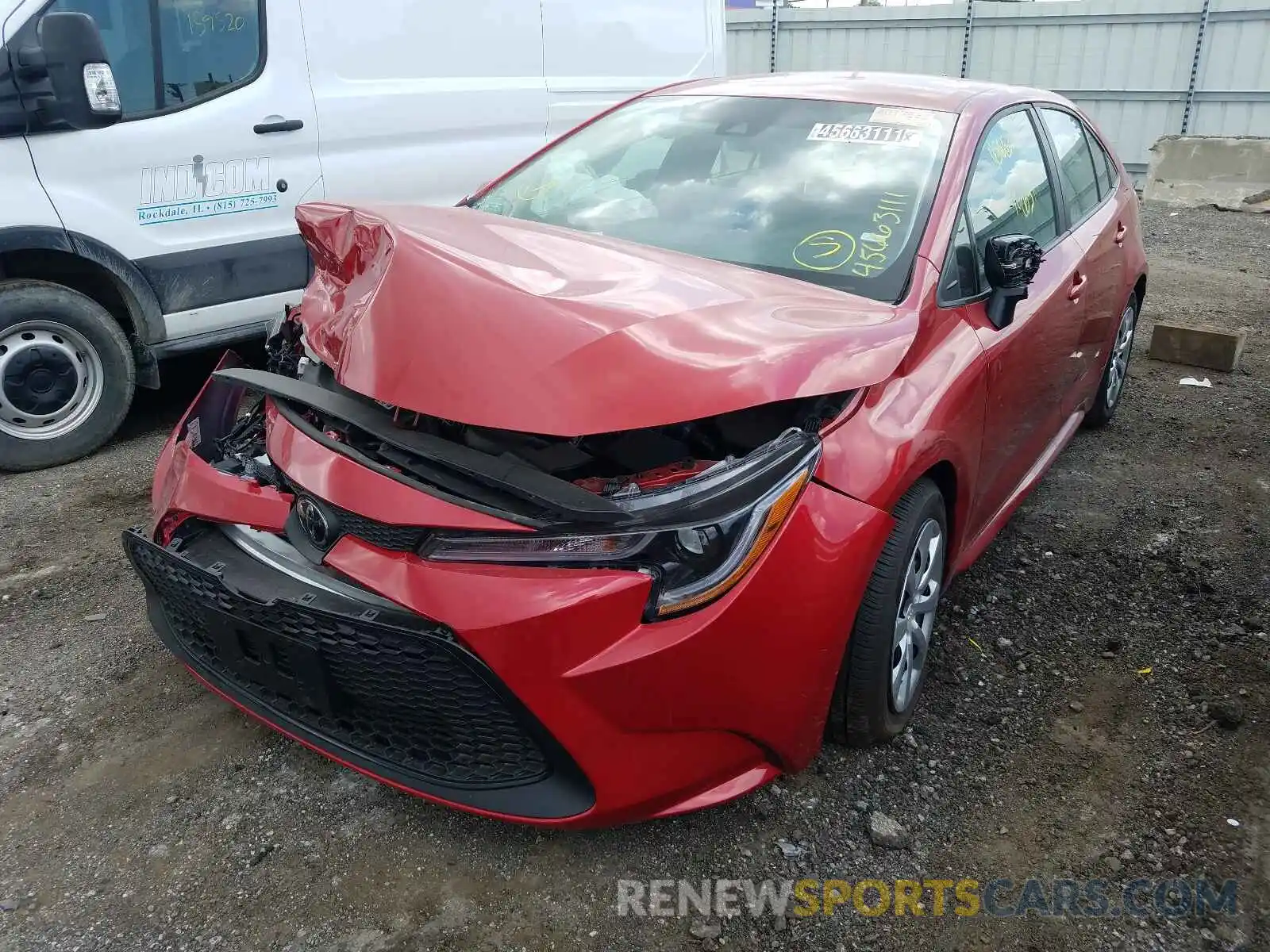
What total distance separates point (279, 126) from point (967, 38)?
1253cm

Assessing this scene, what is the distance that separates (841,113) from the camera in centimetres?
309

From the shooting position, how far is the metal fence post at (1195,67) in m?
12.7

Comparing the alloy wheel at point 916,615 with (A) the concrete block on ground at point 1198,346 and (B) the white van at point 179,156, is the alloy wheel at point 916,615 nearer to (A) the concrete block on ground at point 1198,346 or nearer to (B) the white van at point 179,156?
(B) the white van at point 179,156

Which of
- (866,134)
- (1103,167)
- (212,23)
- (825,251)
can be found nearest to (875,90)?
(866,134)

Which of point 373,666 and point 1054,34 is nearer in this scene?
point 373,666

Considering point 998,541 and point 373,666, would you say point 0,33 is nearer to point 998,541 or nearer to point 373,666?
point 373,666

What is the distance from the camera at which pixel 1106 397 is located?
4.59m

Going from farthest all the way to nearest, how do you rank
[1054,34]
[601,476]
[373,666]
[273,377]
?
[1054,34] → [273,377] → [601,476] → [373,666]

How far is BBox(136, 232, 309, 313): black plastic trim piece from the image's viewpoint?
430 centimetres

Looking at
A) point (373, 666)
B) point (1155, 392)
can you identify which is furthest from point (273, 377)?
point (1155, 392)

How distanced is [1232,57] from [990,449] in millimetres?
12969

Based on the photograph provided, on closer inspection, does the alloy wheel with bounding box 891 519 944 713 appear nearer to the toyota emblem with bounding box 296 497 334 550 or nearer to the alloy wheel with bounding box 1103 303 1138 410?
the toyota emblem with bounding box 296 497 334 550

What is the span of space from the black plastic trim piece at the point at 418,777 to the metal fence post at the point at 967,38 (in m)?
14.3

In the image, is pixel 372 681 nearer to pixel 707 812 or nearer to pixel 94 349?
pixel 707 812
